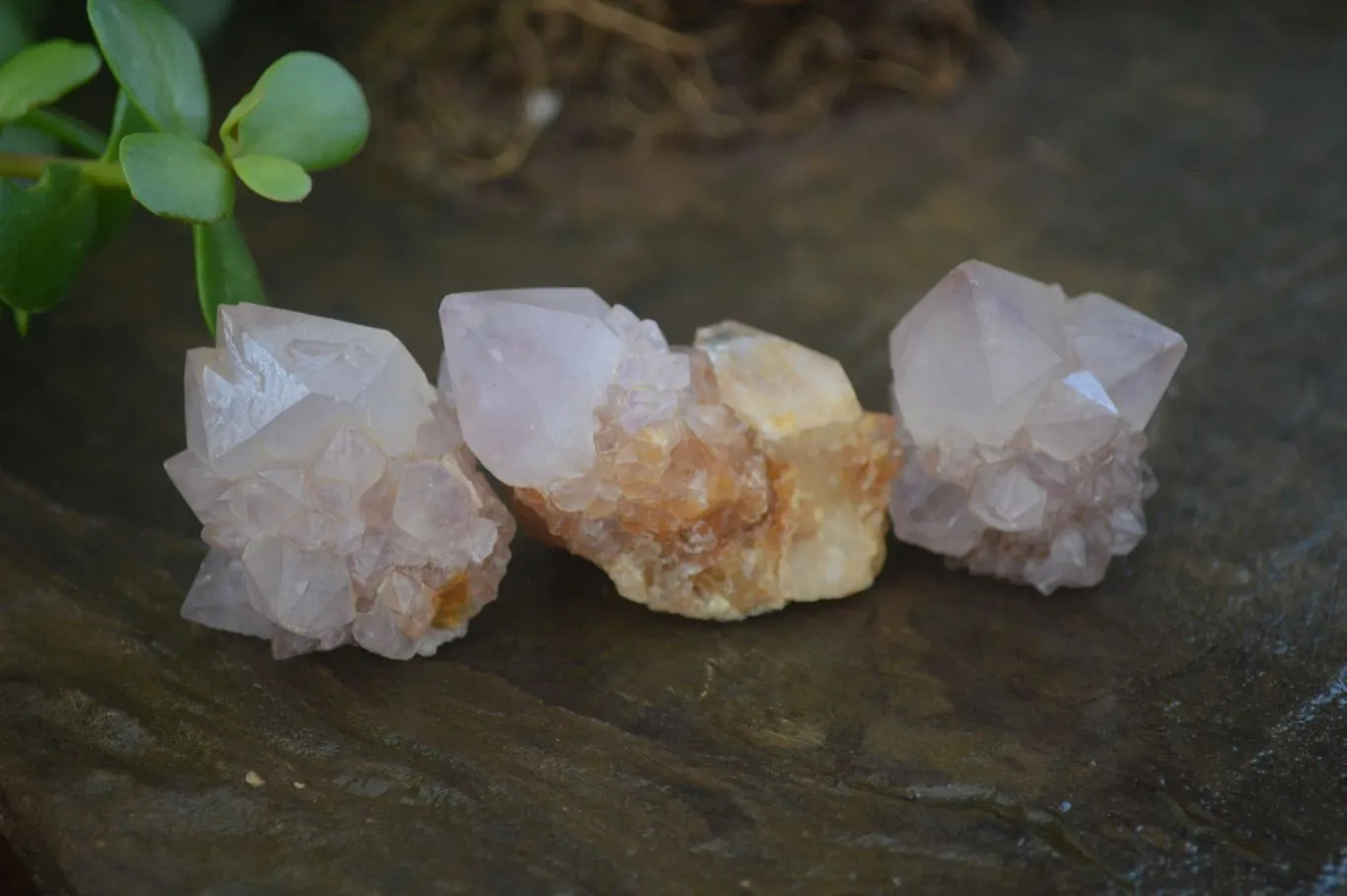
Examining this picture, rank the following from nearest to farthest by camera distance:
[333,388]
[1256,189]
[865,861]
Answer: [865,861]
[333,388]
[1256,189]

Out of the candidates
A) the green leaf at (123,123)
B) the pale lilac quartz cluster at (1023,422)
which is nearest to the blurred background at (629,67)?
the green leaf at (123,123)

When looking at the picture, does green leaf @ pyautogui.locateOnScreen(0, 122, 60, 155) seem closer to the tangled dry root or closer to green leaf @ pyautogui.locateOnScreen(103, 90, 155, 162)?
green leaf @ pyautogui.locateOnScreen(103, 90, 155, 162)

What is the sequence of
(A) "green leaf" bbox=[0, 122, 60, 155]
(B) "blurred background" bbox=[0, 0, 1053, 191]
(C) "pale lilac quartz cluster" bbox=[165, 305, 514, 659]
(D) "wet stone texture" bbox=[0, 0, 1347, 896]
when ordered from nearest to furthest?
(D) "wet stone texture" bbox=[0, 0, 1347, 896] → (C) "pale lilac quartz cluster" bbox=[165, 305, 514, 659] → (A) "green leaf" bbox=[0, 122, 60, 155] → (B) "blurred background" bbox=[0, 0, 1053, 191]

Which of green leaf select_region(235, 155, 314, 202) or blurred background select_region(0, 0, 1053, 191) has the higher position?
green leaf select_region(235, 155, 314, 202)

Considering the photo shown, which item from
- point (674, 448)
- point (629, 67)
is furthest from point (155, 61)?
point (629, 67)

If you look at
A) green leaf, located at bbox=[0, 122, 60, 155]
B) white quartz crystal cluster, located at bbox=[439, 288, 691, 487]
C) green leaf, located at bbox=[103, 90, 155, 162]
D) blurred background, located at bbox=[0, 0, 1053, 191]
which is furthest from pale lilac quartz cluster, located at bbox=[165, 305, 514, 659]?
blurred background, located at bbox=[0, 0, 1053, 191]

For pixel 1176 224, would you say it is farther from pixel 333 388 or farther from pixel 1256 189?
pixel 333 388

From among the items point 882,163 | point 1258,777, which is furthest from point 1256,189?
point 1258,777
